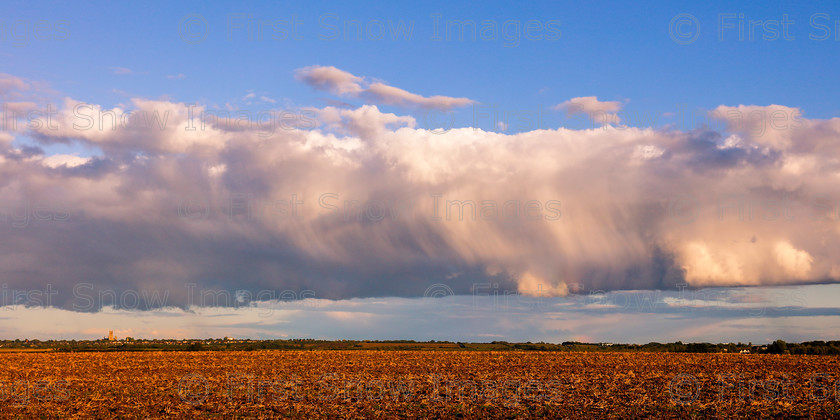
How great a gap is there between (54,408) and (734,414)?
45686 millimetres

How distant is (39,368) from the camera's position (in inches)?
3113

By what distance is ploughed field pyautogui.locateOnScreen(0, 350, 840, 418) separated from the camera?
40.4 m

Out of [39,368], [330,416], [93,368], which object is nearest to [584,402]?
[330,416]

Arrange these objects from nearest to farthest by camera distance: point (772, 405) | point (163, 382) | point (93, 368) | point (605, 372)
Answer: point (772, 405), point (163, 382), point (605, 372), point (93, 368)

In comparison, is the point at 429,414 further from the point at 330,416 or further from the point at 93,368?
the point at 93,368

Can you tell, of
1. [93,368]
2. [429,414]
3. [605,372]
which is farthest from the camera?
[93,368]

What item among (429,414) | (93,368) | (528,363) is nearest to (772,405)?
(429,414)

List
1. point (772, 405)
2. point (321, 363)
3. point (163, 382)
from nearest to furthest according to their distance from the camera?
point (772, 405) → point (163, 382) → point (321, 363)

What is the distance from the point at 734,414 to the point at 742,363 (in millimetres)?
52264

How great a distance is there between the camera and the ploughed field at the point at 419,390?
133 ft

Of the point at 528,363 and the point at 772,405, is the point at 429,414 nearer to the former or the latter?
the point at 772,405

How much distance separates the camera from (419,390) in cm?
4975

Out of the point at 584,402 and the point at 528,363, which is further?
the point at 528,363

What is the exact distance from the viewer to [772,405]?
140ft
